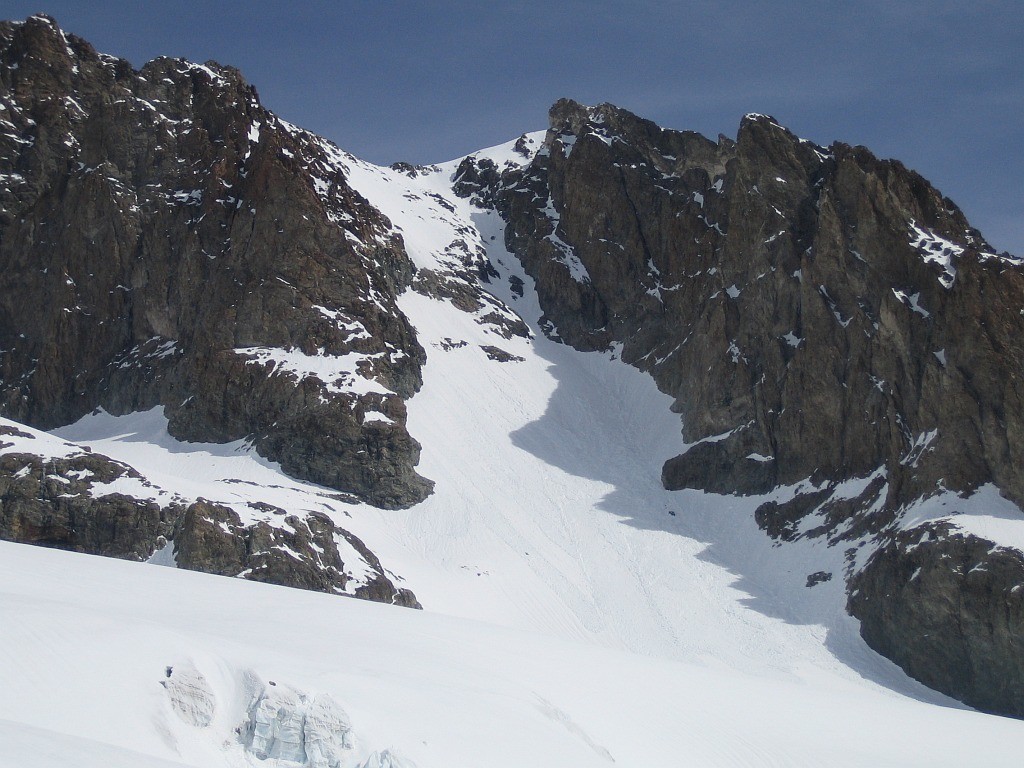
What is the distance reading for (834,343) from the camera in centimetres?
6200

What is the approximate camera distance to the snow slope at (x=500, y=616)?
1764 cm

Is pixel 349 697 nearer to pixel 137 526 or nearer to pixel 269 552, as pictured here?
pixel 269 552

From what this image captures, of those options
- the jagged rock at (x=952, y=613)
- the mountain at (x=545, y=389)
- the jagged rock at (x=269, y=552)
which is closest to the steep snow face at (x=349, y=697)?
the jagged rock at (x=952, y=613)

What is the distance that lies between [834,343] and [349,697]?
4957 centimetres

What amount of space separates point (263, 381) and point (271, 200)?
14050 mm

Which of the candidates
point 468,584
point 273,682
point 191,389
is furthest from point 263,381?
point 273,682

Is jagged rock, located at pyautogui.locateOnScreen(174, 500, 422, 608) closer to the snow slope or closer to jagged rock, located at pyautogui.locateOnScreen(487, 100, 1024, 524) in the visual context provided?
the snow slope

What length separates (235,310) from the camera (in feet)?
216

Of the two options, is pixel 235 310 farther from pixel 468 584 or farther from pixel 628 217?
pixel 628 217

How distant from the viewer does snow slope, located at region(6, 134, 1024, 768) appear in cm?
1764

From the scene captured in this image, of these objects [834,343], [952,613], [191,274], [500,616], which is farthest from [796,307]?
[191,274]

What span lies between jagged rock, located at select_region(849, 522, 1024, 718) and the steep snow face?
1428 centimetres

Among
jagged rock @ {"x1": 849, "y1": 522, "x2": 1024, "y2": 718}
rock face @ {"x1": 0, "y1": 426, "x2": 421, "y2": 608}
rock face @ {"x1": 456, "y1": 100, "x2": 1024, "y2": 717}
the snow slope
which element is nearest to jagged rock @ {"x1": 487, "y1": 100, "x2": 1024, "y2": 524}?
rock face @ {"x1": 456, "y1": 100, "x2": 1024, "y2": 717}

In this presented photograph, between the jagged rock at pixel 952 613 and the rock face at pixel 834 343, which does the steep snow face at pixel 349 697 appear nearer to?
the jagged rock at pixel 952 613
